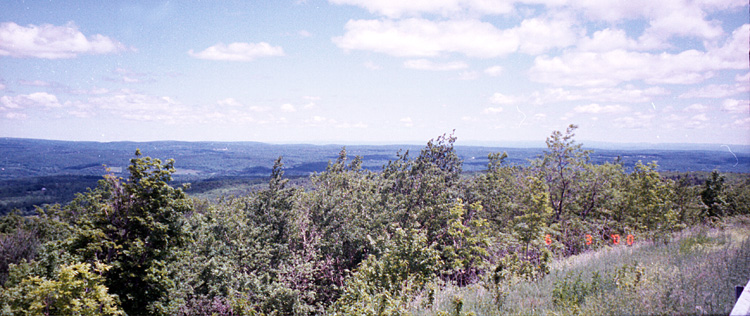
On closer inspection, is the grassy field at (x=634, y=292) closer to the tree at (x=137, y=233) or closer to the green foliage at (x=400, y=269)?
the green foliage at (x=400, y=269)

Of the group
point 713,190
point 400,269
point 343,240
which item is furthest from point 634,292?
point 713,190

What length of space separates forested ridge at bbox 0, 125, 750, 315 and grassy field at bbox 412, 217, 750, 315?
0.11m

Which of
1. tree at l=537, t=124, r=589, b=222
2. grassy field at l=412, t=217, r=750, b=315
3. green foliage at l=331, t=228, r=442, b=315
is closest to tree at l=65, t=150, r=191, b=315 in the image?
green foliage at l=331, t=228, r=442, b=315

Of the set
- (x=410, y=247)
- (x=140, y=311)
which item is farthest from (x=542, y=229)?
(x=140, y=311)

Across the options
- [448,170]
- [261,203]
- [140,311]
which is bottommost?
[140,311]

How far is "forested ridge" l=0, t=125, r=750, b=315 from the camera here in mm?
10578

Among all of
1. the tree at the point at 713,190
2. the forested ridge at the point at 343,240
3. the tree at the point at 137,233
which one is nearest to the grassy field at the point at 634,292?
the forested ridge at the point at 343,240

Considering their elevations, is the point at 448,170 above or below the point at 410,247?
above

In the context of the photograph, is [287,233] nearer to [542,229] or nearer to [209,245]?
[209,245]

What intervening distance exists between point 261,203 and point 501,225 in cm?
1541

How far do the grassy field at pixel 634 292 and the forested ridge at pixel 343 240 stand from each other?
11 centimetres

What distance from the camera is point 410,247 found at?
13344mm

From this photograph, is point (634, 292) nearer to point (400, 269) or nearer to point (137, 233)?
point (400, 269)

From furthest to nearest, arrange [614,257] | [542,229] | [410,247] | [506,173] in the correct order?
[506,173] < [542,229] < [410,247] < [614,257]
